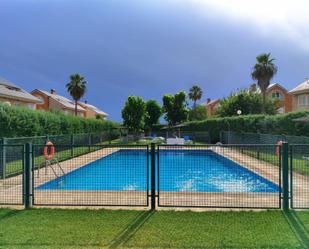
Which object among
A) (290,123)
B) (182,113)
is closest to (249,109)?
(182,113)

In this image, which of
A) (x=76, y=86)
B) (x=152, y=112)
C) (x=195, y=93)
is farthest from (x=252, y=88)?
(x=76, y=86)

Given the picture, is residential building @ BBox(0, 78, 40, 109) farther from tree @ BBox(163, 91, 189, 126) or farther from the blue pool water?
the blue pool water

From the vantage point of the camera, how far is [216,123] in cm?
3266

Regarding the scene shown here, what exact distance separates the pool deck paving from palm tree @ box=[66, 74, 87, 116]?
37.1 m

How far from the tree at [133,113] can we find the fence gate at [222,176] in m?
31.2

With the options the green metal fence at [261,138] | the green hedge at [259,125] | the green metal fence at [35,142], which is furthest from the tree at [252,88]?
the green metal fence at [35,142]

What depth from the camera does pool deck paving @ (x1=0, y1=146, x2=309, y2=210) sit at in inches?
260

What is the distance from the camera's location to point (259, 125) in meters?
25.5

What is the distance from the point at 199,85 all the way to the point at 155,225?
59.3 m

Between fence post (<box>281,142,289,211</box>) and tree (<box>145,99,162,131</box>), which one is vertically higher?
tree (<box>145,99,162,131</box>)

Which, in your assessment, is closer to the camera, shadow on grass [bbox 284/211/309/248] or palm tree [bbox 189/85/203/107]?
shadow on grass [bbox 284/211/309/248]

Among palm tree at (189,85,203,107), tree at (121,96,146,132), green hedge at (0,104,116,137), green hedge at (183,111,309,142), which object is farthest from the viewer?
palm tree at (189,85,203,107)

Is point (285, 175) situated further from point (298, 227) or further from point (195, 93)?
point (195, 93)

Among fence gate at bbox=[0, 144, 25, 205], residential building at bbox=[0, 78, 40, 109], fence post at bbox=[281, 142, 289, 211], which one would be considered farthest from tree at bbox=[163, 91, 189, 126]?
fence post at bbox=[281, 142, 289, 211]
